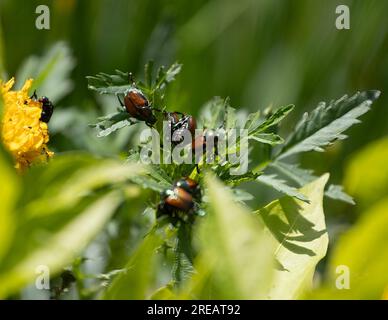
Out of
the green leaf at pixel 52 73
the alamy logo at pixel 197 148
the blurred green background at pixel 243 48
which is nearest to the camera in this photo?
the alamy logo at pixel 197 148

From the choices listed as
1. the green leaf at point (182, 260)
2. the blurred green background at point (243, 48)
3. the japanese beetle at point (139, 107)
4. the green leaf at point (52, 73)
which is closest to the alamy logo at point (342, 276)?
the green leaf at point (182, 260)

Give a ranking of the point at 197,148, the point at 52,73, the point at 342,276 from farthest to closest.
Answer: the point at 52,73, the point at 197,148, the point at 342,276

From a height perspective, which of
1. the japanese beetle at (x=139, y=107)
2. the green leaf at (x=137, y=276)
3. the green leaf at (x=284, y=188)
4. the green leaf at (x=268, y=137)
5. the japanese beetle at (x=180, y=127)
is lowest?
the green leaf at (x=137, y=276)

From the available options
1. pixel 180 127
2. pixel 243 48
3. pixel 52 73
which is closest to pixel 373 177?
pixel 180 127

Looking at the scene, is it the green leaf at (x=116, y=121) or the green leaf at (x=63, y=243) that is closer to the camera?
the green leaf at (x=63, y=243)

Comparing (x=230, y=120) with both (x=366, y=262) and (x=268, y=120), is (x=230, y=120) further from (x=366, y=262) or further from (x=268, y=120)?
(x=366, y=262)

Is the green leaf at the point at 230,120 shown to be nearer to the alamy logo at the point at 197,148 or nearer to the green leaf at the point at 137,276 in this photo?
the alamy logo at the point at 197,148

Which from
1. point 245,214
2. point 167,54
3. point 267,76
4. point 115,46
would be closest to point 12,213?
point 245,214

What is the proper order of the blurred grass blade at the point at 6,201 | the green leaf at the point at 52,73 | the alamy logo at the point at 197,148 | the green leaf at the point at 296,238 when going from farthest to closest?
1. the green leaf at the point at 52,73
2. the alamy logo at the point at 197,148
3. the green leaf at the point at 296,238
4. the blurred grass blade at the point at 6,201
